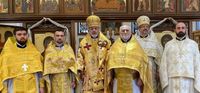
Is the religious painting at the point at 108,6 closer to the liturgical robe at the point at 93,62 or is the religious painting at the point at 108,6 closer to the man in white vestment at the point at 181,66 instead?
the liturgical robe at the point at 93,62

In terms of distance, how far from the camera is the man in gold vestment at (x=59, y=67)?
17.3 ft

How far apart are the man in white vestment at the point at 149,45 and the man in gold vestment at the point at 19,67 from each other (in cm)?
159

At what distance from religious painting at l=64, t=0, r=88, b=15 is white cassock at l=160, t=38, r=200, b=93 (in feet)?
5.62

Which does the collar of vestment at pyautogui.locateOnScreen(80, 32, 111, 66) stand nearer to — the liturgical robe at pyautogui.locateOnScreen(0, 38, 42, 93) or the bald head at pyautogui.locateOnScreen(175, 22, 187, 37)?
the liturgical robe at pyautogui.locateOnScreen(0, 38, 42, 93)

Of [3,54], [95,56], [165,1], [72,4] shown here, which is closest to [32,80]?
[3,54]

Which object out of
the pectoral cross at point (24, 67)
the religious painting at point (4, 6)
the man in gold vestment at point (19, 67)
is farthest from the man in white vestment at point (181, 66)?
the religious painting at point (4, 6)

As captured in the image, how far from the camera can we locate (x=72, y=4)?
20.6ft

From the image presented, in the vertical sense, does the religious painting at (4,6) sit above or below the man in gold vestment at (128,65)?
above

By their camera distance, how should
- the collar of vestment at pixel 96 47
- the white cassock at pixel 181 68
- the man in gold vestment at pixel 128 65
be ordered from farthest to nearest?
the collar of vestment at pixel 96 47 → the white cassock at pixel 181 68 → the man in gold vestment at pixel 128 65

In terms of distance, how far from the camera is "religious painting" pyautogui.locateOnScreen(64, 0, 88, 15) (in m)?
6.26

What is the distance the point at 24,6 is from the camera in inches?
243

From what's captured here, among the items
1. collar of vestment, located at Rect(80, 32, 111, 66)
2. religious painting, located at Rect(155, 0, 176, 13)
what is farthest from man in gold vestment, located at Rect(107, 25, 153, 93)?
religious painting, located at Rect(155, 0, 176, 13)

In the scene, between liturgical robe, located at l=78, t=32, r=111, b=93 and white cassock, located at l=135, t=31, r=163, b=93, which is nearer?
liturgical robe, located at l=78, t=32, r=111, b=93

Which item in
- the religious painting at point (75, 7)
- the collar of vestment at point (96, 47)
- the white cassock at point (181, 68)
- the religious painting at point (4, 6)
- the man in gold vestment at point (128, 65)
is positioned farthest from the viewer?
the religious painting at point (75, 7)
